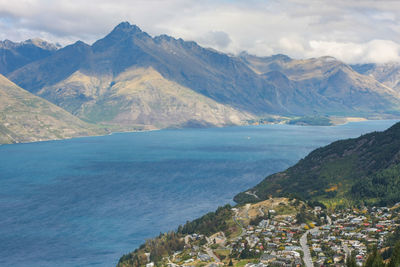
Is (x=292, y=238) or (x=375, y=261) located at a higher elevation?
(x=375, y=261)

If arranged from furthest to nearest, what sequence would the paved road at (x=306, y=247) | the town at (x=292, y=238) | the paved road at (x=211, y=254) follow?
1. the paved road at (x=211, y=254)
2. the town at (x=292, y=238)
3. the paved road at (x=306, y=247)

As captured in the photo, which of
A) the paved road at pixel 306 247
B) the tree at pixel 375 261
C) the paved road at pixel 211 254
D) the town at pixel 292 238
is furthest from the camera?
the paved road at pixel 211 254

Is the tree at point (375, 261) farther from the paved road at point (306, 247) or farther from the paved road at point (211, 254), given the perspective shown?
the paved road at point (211, 254)

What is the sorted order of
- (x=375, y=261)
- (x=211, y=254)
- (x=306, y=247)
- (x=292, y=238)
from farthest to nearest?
(x=292, y=238)
(x=211, y=254)
(x=306, y=247)
(x=375, y=261)

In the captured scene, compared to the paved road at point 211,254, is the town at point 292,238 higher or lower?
higher

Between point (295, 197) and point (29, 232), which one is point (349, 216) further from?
point (29, 232)

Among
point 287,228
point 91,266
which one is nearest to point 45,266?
point 91,266

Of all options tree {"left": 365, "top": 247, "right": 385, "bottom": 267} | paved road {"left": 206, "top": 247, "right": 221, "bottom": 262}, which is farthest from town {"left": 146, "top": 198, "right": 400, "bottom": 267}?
tree {"left": 365, "top": 247, "right": 385, "bottom": 267}

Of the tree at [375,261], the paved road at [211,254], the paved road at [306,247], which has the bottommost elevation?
the paved road at [211,254]

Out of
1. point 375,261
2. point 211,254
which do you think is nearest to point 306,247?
point 211,254

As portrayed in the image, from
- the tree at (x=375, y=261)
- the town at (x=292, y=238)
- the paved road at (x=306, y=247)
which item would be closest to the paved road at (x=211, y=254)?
the town at (x=292, y=238)

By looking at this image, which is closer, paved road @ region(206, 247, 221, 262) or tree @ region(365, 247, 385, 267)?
tree @ region(365, 247, 385, 267)

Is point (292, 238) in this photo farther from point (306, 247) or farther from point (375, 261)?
point (375, 261)

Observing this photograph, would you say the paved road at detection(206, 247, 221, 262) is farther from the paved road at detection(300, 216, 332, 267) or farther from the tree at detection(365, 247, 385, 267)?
the tree at detection(365, 247, 385, 267)
